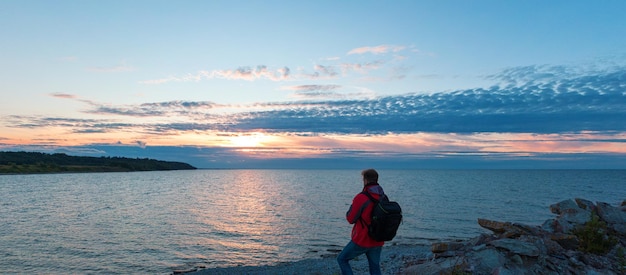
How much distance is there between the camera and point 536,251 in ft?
39.5

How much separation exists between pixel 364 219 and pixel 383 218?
385mm

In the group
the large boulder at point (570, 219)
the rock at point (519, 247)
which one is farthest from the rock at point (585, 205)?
the rock at point (519, 247)

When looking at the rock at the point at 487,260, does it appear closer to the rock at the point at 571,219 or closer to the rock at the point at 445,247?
the rock at the point at 445,247

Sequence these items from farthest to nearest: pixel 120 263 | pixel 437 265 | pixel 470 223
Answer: pixel 470 223 → pixel 120 263 → pixel 437 265

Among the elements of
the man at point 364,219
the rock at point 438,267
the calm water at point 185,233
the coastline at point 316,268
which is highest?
the man at point 364,219

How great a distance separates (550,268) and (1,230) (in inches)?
1471

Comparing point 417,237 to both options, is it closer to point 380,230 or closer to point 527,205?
point 380,230

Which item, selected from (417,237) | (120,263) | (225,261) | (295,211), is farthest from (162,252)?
(295,211)

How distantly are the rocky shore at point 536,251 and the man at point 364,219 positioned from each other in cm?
398

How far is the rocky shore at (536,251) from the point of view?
1181cm

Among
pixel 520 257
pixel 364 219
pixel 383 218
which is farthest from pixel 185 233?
pixel 383 218

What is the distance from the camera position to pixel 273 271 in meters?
18.8

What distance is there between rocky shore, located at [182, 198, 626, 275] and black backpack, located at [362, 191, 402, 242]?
4396 mm

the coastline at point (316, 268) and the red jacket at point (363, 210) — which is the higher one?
the red jacket at point (363, 210)
